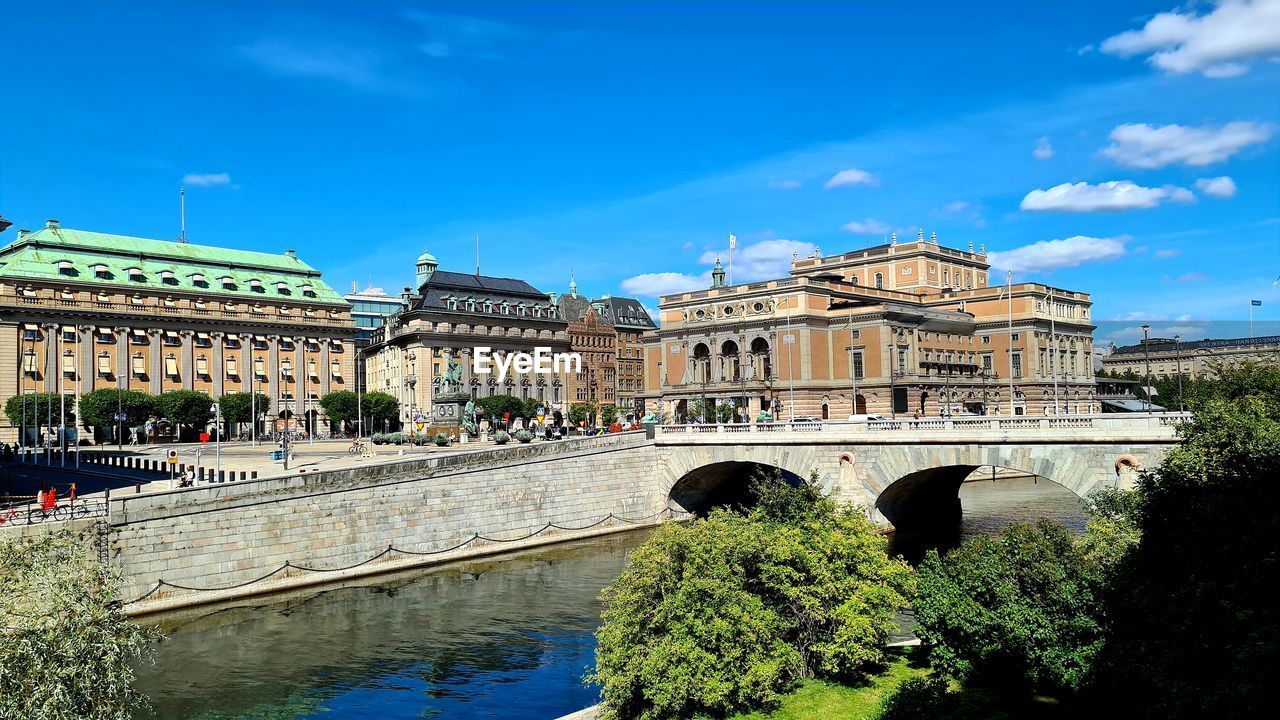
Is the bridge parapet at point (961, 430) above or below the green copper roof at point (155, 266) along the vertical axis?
below

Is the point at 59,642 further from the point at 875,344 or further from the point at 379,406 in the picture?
the point at 379,406

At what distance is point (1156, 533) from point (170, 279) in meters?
119

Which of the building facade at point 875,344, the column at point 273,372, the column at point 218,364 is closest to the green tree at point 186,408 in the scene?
the column at point 218,364

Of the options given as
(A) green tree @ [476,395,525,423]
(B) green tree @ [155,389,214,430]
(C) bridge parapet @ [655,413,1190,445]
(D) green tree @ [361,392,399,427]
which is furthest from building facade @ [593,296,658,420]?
(C) bridge parapet @ [655,413,1190,445]

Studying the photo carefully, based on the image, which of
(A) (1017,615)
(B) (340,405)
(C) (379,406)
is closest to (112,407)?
(B) (340,405)

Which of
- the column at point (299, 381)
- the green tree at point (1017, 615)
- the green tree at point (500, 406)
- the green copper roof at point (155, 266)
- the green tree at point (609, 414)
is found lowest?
the green tree at point (1017, 615)

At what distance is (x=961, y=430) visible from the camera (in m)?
50.4

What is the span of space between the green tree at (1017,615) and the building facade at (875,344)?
7504 centimetres

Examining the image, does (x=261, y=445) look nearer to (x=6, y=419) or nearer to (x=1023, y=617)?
(x=6, y=419)

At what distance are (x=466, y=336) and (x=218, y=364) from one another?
33.7 metres

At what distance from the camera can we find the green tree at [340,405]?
403ft

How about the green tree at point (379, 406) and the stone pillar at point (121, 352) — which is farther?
the green tree at point (379, 406)

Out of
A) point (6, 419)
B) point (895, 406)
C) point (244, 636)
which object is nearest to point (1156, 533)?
point (244, 636)

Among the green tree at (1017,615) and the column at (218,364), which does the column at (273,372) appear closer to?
the column at (218,364)
